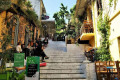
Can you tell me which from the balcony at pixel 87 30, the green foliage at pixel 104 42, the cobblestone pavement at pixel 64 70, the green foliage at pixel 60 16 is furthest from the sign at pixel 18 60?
the green foliage at pixel 60 16

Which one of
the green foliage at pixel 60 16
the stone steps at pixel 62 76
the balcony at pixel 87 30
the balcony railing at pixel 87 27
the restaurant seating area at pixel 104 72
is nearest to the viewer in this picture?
the restaurant seating area at pixel 104 72

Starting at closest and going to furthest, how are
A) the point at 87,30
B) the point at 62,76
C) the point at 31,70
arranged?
the point at 31,70 < the point at 62,76 < the point at 87,30

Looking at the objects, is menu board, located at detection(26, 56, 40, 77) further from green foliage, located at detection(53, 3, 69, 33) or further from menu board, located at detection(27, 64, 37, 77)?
green foliage, located at detection(53, 3, 69, 33)

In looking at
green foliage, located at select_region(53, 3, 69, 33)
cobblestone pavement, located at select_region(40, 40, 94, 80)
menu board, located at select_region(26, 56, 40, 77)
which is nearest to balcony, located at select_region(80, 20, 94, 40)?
cobblestone pavement, located at select_region(40, 40, 94, 80)

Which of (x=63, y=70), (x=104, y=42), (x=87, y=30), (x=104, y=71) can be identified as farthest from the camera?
(x=87, y=30)

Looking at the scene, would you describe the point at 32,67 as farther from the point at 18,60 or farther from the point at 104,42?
the point at 104,42

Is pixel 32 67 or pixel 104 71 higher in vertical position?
pixel 32 67

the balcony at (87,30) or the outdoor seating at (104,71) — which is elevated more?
the balcony at (87,30)

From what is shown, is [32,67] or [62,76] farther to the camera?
[62,76]

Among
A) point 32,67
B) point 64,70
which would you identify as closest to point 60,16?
point 64,70

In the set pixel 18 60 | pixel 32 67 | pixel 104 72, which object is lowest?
pixel 104 72

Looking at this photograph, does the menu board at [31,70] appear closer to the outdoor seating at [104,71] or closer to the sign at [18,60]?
the sign at [18,60]

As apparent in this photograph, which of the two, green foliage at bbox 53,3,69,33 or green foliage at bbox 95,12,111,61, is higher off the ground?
green foliage at bbox 53,3,69,33

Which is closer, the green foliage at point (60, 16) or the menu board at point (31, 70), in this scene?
the menu board at point (31, 70)
